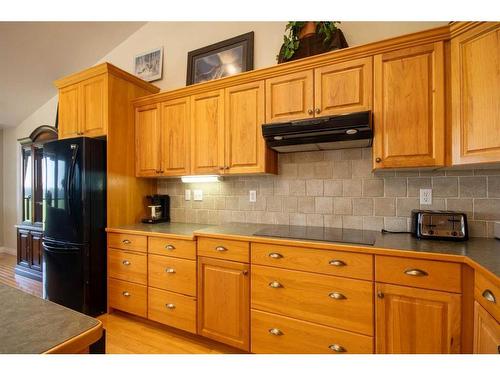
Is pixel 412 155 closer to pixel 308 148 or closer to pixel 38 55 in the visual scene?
pixel 308 148

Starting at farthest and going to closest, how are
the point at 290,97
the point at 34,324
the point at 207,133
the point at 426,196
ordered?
1. the point at 207,133
2. the point at 290,97
3. the point at 426,196
4. the point at 34,324

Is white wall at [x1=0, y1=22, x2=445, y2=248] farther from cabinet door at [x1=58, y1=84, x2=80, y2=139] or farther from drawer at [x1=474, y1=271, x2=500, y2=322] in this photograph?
drawer at [x1=474, y1=271, x2=500, y2=322]

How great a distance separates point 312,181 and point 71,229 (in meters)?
2.33

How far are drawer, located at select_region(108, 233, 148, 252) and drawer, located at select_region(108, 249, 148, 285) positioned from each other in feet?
0.16

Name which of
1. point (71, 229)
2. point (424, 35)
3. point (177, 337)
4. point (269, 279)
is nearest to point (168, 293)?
point (177, 337)

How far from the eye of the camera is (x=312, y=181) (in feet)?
7.29

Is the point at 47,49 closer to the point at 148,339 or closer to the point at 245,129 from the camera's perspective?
the point at 245,129

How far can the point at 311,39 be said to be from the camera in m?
2.02

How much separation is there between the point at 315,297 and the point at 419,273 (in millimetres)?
599

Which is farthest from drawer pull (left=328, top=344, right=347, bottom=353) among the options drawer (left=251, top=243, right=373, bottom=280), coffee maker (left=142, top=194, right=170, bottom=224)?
coffee maker (left=142, top=194, right=170, bottom=224)

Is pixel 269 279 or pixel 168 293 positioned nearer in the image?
pixel 269 279

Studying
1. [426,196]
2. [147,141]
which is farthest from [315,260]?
[147,141]

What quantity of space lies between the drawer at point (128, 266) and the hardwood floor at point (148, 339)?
40 centimetres

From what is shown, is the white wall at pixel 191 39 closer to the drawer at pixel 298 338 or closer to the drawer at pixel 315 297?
the drawer at pixel 315 297
